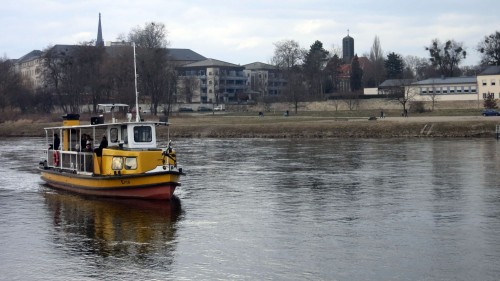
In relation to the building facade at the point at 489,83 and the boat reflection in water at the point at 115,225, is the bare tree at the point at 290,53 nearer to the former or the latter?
the building facade at the point at 489,83

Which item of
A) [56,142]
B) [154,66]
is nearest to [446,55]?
[154,66]

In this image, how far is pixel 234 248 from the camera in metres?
23.6

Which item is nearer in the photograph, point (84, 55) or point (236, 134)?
point (236, 134)

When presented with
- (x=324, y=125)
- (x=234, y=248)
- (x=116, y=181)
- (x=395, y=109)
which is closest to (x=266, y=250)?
(x=234, y=248)

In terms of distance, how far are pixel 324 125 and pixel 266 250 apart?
66.9 meters

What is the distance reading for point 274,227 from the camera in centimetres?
2697

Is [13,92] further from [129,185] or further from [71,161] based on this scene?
[129,185]

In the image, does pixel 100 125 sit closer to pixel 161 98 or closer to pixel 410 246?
pixel 410 246

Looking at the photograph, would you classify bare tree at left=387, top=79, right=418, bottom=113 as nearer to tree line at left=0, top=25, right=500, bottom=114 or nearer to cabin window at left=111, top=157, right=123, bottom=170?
tree line at left=0, top=25, right=500, bottom=114

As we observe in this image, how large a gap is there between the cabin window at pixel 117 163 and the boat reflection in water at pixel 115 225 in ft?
5.39

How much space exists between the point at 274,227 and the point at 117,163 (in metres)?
11.4

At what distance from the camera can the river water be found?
2094 centimetres

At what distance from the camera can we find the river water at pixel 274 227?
824 inches

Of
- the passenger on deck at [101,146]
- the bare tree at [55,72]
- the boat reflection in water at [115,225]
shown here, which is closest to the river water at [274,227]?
the boat reflection in water at [115,225]
